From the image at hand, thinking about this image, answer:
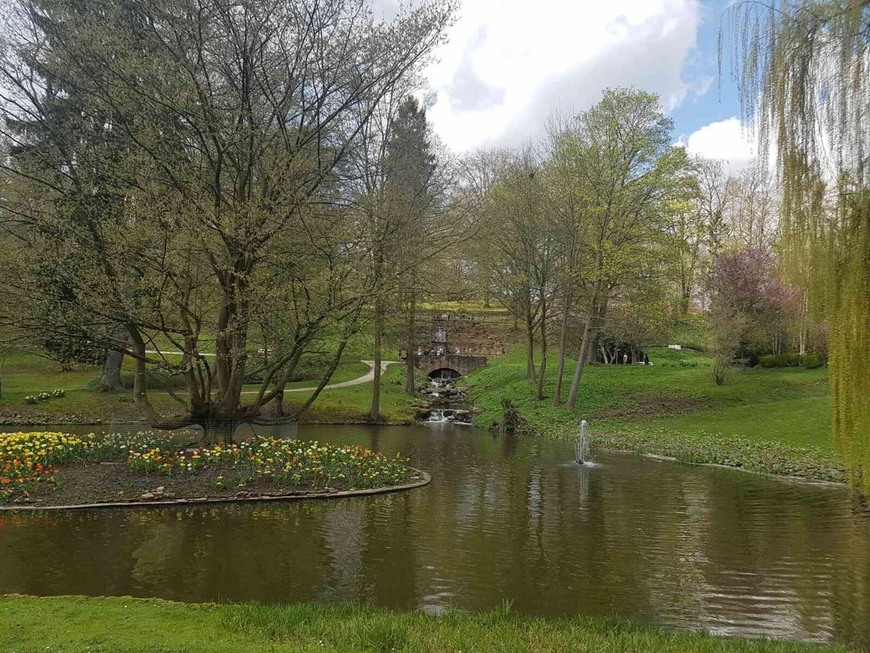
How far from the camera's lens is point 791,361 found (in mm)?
27594

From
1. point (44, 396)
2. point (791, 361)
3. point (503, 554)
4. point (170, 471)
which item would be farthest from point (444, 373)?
point (503, 554)

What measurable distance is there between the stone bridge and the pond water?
24720mm

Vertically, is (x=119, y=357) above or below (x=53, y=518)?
above

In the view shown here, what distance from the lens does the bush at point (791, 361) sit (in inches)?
1039

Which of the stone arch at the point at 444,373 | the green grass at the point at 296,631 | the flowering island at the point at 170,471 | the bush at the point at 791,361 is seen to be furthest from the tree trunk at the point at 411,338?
the bush at the point at 791,361

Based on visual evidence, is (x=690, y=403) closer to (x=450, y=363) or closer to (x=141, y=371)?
(x=450, y=363)

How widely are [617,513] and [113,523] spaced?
7741mm

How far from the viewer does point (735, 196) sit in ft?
133

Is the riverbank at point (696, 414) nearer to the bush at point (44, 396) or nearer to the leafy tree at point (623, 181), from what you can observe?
the leafy tree at point (623, 181)

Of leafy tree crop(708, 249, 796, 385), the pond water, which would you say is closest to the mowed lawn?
leafy tree crop(708, 249, 796, 385)

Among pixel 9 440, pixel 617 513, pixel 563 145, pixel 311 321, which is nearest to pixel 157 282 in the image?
pixel 311 321

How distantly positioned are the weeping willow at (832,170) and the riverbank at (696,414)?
35.6 ft

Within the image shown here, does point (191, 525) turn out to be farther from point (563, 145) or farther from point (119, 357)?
point (563, 145)

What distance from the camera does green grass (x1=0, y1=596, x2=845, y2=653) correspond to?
417 cm
